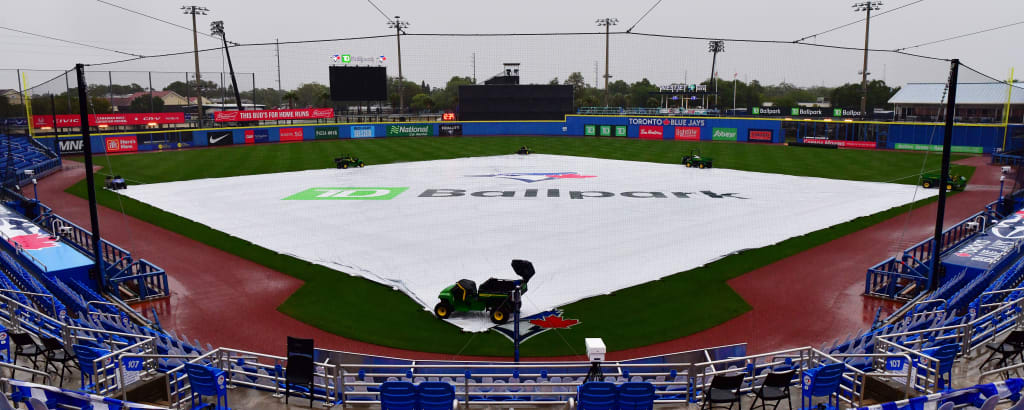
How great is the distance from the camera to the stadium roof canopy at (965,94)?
5884cm

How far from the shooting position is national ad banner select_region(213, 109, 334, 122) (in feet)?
218

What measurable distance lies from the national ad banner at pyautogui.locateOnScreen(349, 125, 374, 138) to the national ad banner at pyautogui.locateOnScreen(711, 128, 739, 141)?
121 feet

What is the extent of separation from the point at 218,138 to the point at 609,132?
41312mm

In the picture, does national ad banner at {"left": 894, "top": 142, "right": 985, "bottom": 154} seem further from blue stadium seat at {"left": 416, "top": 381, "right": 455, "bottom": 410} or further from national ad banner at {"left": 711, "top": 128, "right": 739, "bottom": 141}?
blue stadium seat at {"left": 416, "top": 381, "right": 455, "bottom": 410}

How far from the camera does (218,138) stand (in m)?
61.4

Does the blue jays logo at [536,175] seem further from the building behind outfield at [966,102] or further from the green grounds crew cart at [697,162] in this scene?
the building behind outfield at [966,102]

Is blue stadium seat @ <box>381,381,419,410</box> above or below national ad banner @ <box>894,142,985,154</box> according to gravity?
below

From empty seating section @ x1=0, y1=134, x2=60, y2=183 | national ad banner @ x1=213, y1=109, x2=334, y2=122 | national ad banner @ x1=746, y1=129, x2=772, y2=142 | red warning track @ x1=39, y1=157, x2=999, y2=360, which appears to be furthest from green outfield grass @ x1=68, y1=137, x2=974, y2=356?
national ad banner @ x1=213, y1=109, x2=334, y2=122

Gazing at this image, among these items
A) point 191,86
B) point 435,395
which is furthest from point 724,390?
point 191,86

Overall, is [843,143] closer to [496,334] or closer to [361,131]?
[361,131]

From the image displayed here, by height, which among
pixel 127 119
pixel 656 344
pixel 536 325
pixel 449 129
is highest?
pixel 127 119

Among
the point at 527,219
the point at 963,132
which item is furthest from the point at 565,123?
the point at 527,219

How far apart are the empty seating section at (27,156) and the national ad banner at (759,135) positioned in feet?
194

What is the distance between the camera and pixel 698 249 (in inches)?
839
